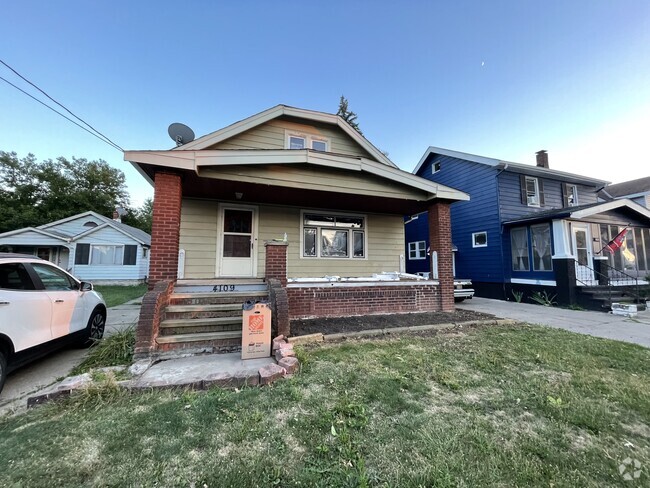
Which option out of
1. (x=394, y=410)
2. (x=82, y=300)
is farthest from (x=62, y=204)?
(x=394, y=410)

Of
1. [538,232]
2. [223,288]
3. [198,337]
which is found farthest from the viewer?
[538,232]

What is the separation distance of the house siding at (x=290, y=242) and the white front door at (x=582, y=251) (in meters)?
6.86

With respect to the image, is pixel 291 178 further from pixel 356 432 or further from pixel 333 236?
pixel 356 432

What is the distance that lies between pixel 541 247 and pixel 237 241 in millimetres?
11262

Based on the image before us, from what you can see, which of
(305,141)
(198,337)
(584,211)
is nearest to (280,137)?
(305,141)

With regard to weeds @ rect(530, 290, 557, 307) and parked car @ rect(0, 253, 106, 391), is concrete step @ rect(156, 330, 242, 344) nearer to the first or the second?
parked car @ rect(0, 253, 106, 391)

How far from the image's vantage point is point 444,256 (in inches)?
275

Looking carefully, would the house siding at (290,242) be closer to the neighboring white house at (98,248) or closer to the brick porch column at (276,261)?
the brick porch column at (276,261)

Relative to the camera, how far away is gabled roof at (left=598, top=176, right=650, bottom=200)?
51.5 ft

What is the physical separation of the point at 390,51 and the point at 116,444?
45.6ft

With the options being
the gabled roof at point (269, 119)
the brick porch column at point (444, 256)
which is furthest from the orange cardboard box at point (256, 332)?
the brick porch column at point (444, 256)

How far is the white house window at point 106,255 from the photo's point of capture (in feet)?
53.7

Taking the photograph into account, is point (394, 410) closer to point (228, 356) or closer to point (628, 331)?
A: point (228, 356)

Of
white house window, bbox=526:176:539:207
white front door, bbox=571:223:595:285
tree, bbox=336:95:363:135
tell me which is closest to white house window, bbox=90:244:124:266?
tree, bbox=336:95:363:135
